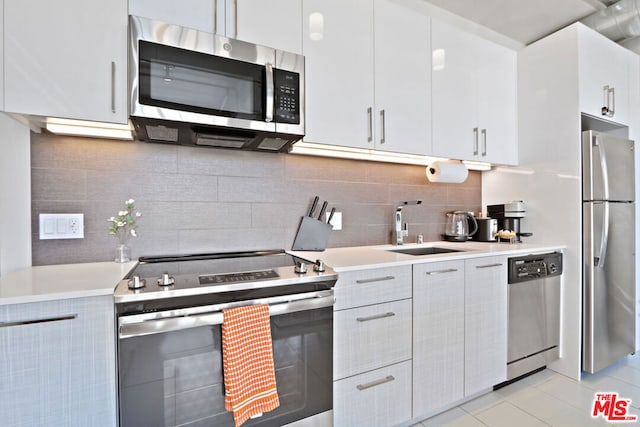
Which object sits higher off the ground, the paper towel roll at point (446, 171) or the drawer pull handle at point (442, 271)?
the paper towel roll at point (446, 171)

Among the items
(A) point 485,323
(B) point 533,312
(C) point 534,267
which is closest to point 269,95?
(A) point 485,323

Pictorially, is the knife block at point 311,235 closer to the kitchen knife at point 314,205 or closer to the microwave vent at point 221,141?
the kitchen knife at point 314,205

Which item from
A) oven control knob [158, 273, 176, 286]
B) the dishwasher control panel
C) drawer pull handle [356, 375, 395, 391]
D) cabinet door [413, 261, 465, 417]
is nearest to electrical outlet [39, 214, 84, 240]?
oven control knob [158, 273, 176, 286]

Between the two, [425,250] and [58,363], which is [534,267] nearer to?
[425,250]

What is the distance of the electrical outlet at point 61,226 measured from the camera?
4.46ft

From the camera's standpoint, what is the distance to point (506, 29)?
8.43 ft

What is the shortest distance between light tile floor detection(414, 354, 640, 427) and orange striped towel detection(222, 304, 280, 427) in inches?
39.8

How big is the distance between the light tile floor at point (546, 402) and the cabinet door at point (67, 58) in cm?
216

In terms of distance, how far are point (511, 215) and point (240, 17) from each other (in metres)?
2.29

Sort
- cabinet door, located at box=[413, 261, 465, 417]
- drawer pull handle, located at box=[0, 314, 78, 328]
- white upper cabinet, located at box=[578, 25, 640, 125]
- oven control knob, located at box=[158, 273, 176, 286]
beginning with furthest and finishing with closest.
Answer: white upper cabinet, located at box=[578, 25, 640, 125]
cabinet door, located at box=[413, 261, 465, 417]
oven control knob, located at box=[158, 273, 176, 286]
drawer pull handle, located at box=[0, 314, 78, 328]

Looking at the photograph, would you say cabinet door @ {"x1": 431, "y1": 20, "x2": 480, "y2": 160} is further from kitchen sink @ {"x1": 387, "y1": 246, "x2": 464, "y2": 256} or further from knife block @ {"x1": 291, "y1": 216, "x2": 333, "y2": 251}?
knife block @ {"x1": 291, "y1": 216, "x2": 333, "y2": 251}

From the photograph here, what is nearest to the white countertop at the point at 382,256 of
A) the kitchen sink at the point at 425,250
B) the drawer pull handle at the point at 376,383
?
the kitchen sink at the point at 425,250

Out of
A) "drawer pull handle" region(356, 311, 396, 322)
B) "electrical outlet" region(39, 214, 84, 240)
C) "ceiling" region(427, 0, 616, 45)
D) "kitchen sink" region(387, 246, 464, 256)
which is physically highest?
"ceiling" region(427, 0, 616, 45)

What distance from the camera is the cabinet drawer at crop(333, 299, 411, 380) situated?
135 cm
